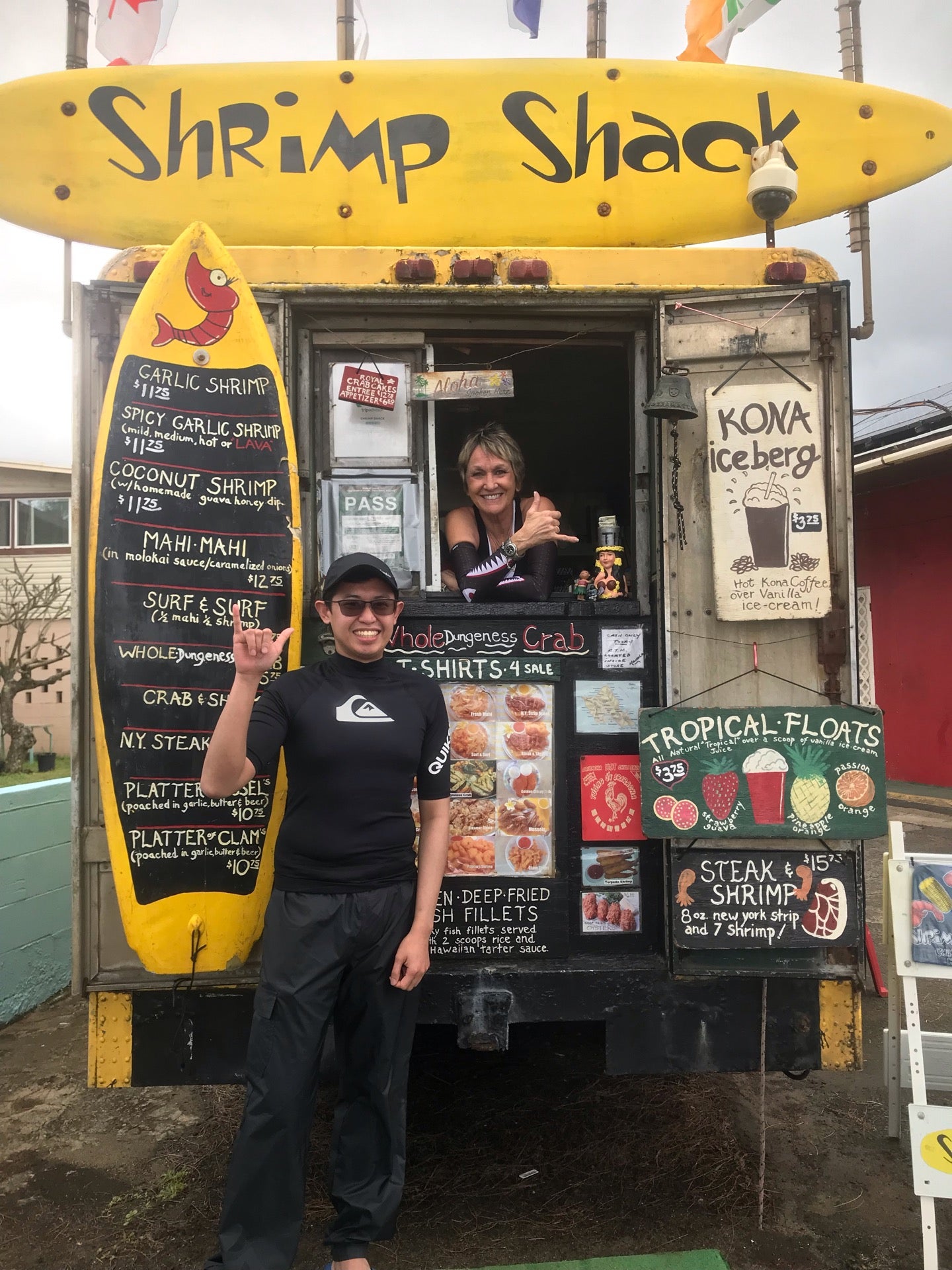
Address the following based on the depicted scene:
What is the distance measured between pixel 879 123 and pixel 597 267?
154 cm

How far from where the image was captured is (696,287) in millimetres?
3018

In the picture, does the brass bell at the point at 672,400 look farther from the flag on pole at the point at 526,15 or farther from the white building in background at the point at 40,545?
the white building in background at the point at 40,545

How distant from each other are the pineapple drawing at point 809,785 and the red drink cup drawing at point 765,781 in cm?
4

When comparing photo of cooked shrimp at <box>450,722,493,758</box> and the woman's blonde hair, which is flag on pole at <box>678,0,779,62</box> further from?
photo of cooked shrimp at <box>450,722,493,758</box>

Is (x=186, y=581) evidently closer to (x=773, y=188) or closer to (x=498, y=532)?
(x=498, y=532)

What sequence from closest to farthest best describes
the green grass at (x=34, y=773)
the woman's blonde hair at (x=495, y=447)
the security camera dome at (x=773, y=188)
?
the security camera dome at (x=773, y=188)
the woman's blonde hair at (x=495, y=447)
the green grass at (x=34, y=773)

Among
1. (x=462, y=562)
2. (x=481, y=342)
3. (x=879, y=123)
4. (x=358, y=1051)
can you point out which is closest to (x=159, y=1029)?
(x=358, y=1051)

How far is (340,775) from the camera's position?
2.44 m

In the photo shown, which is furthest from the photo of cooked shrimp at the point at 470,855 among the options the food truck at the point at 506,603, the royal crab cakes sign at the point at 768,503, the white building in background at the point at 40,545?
the white building in background at the point at 40,545

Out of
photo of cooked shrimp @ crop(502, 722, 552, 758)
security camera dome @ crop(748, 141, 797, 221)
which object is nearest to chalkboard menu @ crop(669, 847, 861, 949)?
photo of cooked shrimp @ crop(502, 722, 552, 758)

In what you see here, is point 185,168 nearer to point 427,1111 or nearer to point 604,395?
point 604,395

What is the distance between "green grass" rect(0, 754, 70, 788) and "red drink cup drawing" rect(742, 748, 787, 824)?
967 centimetres

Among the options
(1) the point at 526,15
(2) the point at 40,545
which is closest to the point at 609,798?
(1) the point at 526,15

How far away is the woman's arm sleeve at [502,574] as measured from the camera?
3.19 m
